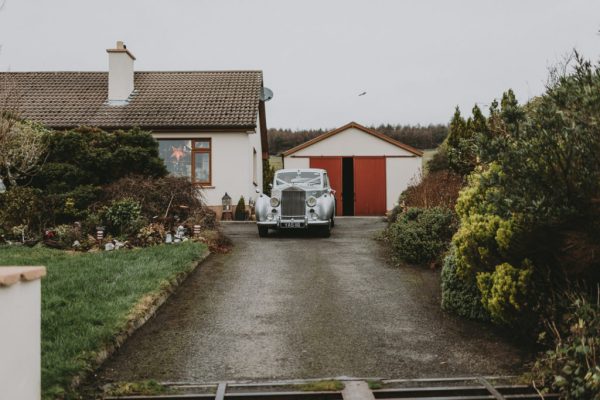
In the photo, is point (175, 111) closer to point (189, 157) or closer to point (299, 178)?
point (189, 157)

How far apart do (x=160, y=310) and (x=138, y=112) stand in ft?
45.5

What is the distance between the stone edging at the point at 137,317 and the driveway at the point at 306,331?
3.4 inches

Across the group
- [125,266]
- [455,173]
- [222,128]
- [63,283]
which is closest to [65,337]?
[63,283]

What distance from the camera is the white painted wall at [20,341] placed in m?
3.59

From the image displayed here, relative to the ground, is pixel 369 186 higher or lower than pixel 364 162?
lower

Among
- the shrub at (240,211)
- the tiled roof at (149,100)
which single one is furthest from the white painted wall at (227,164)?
the shrub at (240,211)

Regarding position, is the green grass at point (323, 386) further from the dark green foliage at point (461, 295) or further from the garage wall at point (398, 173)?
the garage wall at point (398, 173)

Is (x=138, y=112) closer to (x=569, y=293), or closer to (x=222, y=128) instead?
(x=222, y=128)

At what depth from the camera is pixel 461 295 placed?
7.00 metres

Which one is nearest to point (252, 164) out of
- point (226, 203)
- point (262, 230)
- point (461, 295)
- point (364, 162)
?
point (226, 203)

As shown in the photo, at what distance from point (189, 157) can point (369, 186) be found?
8532 millimetres

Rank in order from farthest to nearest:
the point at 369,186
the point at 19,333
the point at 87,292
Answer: the point at 369,186, the point at 87,292, the point at 19,333

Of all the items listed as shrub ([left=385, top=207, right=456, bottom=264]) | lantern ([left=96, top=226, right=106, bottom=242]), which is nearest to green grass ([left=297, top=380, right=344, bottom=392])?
shrub ([left=385, top=207, right=456, bottom=264])

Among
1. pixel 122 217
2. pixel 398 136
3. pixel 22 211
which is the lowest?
pixel 122 217
